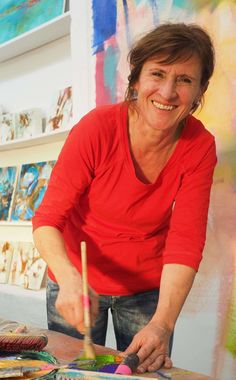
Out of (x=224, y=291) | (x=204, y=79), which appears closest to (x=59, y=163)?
(x=204, y=79)

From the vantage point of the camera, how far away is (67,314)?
0.91 m

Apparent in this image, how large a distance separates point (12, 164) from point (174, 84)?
6.26 feet

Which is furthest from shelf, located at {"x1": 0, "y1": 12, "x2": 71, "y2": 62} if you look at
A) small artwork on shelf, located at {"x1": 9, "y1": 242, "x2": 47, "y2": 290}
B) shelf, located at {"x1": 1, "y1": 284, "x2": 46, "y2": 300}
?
shelf, located at {"x1": 1, "y1": 284, "x2": 46, "y2": 300}

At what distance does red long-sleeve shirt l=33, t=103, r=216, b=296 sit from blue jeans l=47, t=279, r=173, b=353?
0.02m

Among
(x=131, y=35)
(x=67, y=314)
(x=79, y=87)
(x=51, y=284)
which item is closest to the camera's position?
(x=67, y=314)

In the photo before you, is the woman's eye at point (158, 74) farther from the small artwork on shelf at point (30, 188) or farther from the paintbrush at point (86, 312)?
the small artwork on shelf at point (30, 188)

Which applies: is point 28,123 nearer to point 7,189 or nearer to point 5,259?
point 7,189

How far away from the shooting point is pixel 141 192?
3.87 feet

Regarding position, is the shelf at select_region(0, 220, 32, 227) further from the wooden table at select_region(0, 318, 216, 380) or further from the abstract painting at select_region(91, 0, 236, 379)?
the wooden table at select_region(0, 318, 216, 380)

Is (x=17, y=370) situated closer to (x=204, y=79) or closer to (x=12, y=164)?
(x=204, y=79)

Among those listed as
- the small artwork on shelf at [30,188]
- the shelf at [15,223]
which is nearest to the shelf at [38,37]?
the small artwork on shelf at [30,188]

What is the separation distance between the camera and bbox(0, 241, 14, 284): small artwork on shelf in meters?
2.63

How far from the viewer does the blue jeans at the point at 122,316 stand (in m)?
1.21

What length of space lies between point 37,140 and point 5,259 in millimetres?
755
